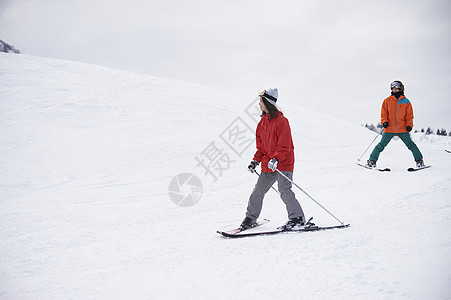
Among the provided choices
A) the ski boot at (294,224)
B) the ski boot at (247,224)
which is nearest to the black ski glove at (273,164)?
the ski boot at (294,224)

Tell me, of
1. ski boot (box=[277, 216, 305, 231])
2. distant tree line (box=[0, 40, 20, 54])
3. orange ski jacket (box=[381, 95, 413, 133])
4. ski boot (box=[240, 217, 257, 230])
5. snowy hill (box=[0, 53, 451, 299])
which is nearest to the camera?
snowy hill (box=[0, 53, 451, 299])

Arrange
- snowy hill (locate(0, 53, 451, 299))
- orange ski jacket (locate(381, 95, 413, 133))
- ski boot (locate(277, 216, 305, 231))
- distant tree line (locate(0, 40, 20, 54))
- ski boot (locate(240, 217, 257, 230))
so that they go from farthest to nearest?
distant tree line (locate(0, 40, 20, 54)) → orange ski jacket (locate(381, 95, 413, 133)) → ski boot (locate(240, 217, 257, 230)) → ski boot (locate(277, 216, 305, 231)) → snowy hill (locate(0, 53, 451, 299))

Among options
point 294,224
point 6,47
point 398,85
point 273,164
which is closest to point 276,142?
point 273,164

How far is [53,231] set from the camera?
3998mm

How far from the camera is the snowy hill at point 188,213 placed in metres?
2.44

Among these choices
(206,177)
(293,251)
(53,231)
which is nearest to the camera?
(293,251)

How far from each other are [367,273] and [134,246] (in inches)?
99.4

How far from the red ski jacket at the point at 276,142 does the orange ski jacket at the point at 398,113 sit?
429 cm

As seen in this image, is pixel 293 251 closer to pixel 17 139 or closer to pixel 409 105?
pixel 409 105

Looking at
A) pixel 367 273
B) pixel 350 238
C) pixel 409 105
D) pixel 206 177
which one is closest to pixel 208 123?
pixel 206 177

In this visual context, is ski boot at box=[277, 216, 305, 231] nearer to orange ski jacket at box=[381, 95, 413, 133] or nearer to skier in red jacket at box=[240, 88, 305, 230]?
skier in red jacket at box=[240, 88, 305, 230]

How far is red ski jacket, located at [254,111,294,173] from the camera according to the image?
3.58m

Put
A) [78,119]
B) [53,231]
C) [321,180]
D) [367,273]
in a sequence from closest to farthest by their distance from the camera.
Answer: [367,273] → [53,231] → [321,180] → [78,119]

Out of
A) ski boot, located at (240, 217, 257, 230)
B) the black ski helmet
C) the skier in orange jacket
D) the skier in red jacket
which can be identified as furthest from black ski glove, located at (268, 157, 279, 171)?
the black ski helmet
